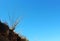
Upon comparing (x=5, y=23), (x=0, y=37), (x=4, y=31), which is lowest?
(x=0, y=37)

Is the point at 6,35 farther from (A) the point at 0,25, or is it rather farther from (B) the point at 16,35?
(B) the point at 16,35

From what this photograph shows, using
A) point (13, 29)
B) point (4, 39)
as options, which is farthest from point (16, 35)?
point (4, 39)

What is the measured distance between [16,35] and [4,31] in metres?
2.68

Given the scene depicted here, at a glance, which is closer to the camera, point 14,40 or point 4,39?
point 4,39

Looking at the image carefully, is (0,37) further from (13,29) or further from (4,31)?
(13,29)

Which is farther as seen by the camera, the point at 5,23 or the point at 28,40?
the point at 28,40

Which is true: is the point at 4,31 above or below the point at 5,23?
below

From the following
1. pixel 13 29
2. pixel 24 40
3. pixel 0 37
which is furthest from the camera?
pixel 24 40

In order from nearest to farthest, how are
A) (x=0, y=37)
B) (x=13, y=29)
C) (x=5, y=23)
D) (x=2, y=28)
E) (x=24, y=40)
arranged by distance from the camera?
1. (x=0, y=37)
2. (x=2, y=28)
3. (x=5, y=23)
4. (x=13, y=29)
5. (x=24, y=40)

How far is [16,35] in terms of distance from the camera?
60.9ft

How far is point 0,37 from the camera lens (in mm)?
14969

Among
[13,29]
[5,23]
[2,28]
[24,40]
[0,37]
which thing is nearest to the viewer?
[0,37]

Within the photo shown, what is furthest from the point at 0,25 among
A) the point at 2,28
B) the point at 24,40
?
the point at 24,40

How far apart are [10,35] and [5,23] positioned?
1.13 m
